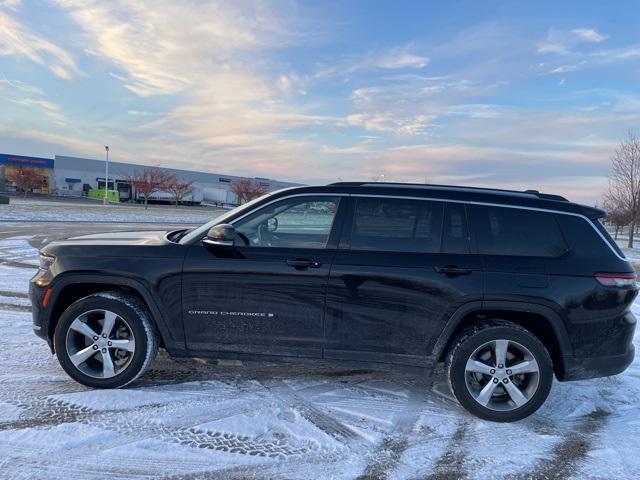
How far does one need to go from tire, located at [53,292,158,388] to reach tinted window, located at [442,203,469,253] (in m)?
2.54

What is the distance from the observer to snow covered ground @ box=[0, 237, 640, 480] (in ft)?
9.20

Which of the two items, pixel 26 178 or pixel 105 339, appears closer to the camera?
pixel 105 339

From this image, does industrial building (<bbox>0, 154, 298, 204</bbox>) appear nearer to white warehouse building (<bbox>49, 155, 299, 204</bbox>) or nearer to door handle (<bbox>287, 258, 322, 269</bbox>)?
white warehouse building (<bbox>49, 155, 299, 204</bbox>)

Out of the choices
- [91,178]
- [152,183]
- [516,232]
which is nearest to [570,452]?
[516,232]

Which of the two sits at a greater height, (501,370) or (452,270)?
(452,270)

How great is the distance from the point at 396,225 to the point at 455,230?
1.55ft

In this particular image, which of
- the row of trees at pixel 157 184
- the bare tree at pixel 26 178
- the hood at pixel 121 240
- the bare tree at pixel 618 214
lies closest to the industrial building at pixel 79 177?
the bare tree at pixel 26 178

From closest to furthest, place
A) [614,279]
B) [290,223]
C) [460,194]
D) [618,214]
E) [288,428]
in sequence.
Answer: [288,428] < [614,279] < [460,194] < [290,223] < [618,214]

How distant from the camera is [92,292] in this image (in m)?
3.87

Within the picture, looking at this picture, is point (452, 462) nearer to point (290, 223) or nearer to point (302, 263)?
point (302, 263)

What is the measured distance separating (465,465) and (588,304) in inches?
61.5

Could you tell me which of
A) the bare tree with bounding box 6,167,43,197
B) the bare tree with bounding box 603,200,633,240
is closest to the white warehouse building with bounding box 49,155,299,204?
the bare tree with bounding box 6,167,43,197

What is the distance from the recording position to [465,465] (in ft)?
9.57

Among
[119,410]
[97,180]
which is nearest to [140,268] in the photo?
[119,410]
